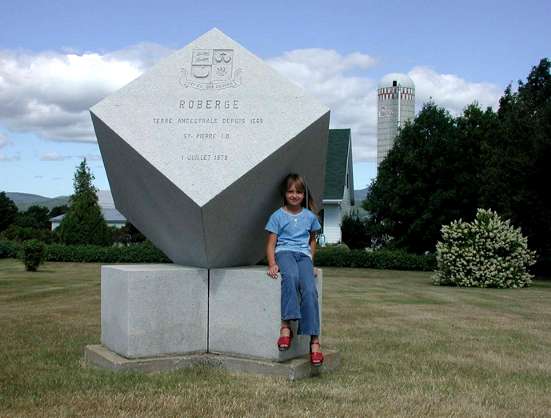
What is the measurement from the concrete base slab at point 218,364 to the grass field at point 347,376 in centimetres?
13

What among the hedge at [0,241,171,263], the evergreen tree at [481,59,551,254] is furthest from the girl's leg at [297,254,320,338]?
the hedge at [0,241,171,263]

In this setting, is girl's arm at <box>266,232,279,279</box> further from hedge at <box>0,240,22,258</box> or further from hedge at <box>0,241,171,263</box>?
hedge at <box>0,240,22,258</box>

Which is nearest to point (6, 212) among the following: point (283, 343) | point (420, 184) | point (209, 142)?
point (420, 184)

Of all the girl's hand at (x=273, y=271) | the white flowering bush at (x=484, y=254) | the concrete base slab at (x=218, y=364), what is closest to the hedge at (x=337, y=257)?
the white flowering bush at (x=484, y=254)

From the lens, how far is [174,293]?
6.50 meters

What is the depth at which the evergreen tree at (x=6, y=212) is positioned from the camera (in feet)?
188

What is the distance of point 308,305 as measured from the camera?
617cm

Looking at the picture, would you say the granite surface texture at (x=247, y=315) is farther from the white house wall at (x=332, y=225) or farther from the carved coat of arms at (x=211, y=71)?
the white house wall at (x=332, y=225)

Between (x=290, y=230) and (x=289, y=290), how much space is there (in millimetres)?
555

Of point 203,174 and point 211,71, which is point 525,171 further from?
point 203,174

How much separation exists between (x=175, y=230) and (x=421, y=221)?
27.6 metres

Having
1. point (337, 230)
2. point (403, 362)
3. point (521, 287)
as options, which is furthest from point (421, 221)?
point (403, 362)

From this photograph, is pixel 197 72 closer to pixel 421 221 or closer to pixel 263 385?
pixel 263 385

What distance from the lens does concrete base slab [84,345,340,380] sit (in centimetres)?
611
